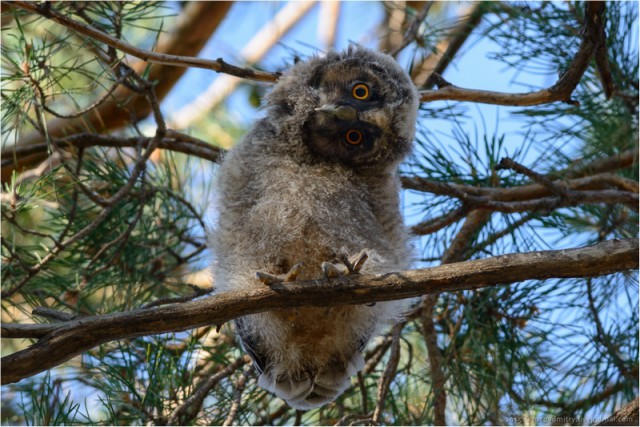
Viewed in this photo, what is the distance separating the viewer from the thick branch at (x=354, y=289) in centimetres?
160

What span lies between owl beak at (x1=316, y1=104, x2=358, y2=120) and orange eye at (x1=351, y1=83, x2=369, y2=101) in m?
0.08

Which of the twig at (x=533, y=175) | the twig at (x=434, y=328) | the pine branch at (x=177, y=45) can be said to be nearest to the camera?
the twig at (x=533, y=175)

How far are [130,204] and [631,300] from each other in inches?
78.6

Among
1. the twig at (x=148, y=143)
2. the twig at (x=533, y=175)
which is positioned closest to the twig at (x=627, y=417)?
the twig at (x=533, y=175)

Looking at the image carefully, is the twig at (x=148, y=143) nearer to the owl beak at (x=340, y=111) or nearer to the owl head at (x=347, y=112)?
the owl head at (x=347, y=112)

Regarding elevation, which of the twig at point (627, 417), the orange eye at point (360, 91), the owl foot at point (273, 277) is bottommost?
the twig at point (627, 417)

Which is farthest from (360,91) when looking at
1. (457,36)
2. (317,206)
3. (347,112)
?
(457,36)

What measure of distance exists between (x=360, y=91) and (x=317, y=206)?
1.21 ft

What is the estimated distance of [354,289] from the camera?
1680mm

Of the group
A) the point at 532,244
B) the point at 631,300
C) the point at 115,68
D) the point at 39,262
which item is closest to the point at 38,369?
the point at 39,262

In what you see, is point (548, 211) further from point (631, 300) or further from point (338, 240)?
point (338, 240)

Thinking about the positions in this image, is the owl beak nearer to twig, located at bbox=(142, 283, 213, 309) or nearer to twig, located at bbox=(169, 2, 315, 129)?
twig, located at bbox=(142, 283, 213, 309)

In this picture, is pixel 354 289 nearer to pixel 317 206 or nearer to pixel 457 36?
pixel 317 206

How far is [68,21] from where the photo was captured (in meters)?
2.12
